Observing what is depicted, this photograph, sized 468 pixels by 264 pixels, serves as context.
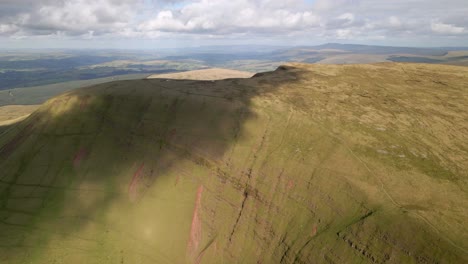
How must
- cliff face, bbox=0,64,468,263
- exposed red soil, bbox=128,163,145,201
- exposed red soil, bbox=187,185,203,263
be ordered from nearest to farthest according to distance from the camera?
cliff face, bbox=0,64,468,263
exposed red soil, bbox=187,185,203,263
exposed red soil, bbox=128,163,145,201

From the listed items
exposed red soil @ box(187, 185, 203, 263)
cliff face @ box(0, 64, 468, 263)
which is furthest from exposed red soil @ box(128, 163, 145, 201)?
exposed red soil @ box(187, 185, 203, 263)

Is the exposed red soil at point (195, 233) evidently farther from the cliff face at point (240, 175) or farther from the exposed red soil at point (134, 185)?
the exposed red soil at point (134, 185)

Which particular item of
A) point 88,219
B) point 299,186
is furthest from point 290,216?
point 88,219

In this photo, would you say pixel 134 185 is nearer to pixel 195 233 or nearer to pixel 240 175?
pixel 195 233

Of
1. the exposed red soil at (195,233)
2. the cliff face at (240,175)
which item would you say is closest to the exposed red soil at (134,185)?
the cliff face at (240,175)

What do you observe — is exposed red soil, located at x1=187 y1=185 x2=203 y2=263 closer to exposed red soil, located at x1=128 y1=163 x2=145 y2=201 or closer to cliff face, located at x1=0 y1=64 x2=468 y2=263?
cliff face, located at x1=0 y1=64 x2=468 y2=263

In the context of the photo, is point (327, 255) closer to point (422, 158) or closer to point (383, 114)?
point (422, 158)
